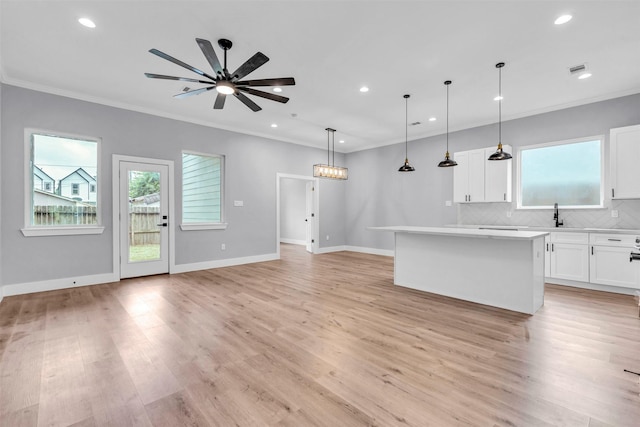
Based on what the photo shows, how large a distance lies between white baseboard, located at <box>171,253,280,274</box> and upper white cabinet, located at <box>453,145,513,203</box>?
14.6 ft

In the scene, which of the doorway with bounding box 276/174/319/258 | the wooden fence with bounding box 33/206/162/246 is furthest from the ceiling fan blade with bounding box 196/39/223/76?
the doorway with bounding box 276/174/319/258

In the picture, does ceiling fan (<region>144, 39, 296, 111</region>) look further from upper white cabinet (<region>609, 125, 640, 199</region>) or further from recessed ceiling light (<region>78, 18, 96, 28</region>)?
upper white cabinet (<region>609, 125, 640, 199</region>)

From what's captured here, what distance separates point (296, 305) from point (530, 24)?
392 cm

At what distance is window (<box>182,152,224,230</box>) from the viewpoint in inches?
228

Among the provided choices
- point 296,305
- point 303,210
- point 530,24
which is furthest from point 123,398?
point 303,210

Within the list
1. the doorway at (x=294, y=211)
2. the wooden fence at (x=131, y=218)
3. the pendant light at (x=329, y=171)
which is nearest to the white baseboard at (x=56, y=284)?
the wooden fence at (x=131, y=218)

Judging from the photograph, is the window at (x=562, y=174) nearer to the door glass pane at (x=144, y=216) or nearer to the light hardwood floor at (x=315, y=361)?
the light hardwood floor at (x=315, y=361)

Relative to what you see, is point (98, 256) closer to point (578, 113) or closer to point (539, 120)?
point (539, 120)

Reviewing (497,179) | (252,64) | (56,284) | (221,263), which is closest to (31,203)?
(56,284)

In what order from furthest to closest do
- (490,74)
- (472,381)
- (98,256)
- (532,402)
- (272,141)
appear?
(272,141) < (98,256) < (490,74) < (472,381) < (532,402)

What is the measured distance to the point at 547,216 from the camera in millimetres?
5156

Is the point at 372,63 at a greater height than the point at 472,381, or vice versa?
the point at 372,63

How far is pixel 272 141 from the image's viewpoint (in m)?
7.06

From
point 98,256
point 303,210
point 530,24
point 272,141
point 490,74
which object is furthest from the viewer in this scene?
point 303,210
